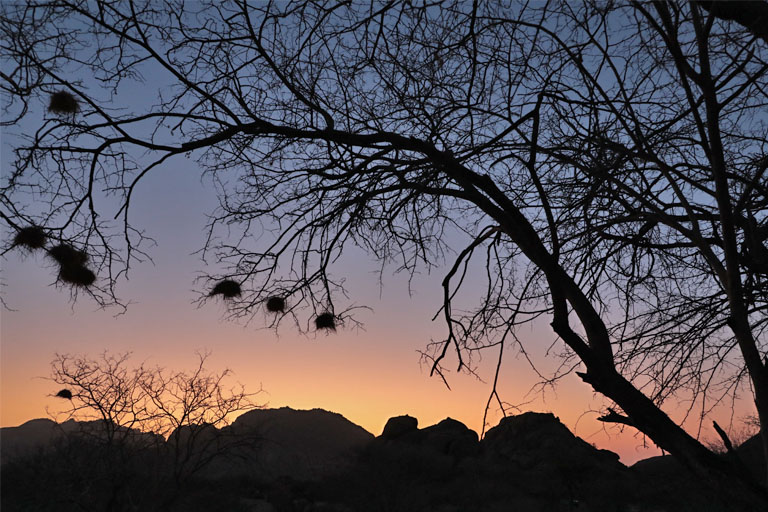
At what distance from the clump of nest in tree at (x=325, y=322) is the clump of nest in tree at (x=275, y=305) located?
0.85 ft

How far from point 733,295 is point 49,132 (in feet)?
13.9

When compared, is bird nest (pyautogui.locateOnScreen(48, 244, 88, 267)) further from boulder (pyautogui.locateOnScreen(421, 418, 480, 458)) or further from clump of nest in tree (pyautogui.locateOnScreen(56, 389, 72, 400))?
boulder (pyautogui.locateOnScreen(421, 418, 480, 458))

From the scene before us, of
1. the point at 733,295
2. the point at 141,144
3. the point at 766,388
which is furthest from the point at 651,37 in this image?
the point at 141,144

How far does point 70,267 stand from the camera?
362cm

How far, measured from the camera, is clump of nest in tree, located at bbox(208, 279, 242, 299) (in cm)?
439

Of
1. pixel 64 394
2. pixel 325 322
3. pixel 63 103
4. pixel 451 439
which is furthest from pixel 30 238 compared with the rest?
pixel 451 439

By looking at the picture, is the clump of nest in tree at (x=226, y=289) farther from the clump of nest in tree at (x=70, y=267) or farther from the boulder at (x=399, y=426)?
the boulder at (x=399, y=426)

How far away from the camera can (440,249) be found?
524 cm

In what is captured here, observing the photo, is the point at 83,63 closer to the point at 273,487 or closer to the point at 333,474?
the point at 273,487

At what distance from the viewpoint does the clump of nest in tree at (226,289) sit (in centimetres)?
439

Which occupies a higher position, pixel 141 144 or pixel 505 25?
pixel 505 25

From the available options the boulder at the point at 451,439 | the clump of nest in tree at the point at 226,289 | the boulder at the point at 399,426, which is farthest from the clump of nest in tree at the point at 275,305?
the boulder at the point at 399,426

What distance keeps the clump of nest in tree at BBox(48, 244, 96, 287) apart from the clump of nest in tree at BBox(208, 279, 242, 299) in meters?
0.86

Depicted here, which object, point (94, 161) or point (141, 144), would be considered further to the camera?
point (94, 161)
